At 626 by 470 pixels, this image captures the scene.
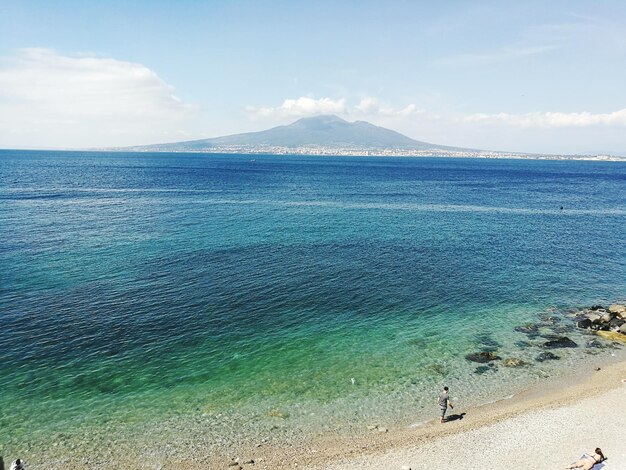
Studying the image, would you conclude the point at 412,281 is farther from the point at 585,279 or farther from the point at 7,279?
the point at 7,279

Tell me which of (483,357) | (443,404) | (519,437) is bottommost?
(519,437)

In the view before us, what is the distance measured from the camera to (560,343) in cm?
3800

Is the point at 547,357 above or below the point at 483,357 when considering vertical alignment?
below

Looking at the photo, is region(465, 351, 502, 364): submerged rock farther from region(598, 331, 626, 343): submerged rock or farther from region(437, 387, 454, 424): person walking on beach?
region(598, 331, 626, 343): submerged rock

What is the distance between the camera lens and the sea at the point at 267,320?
92.5 feet

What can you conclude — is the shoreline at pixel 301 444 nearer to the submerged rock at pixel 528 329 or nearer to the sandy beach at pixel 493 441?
the sandy beach at pixel 493 441

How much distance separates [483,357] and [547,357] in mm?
5624

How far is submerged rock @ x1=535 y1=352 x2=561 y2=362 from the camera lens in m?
35.7

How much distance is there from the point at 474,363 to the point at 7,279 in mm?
50927

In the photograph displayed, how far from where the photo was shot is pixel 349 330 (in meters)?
39.9

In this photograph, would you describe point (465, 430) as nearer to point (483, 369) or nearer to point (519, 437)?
point (519, 437)

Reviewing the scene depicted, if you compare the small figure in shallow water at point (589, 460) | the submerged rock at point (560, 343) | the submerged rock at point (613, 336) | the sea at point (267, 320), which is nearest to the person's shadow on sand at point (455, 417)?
the sea at point (267, 320)

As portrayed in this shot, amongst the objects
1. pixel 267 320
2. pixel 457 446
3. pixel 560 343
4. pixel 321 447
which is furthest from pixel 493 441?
pixel 267 320

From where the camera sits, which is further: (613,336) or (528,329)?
(528,329)
